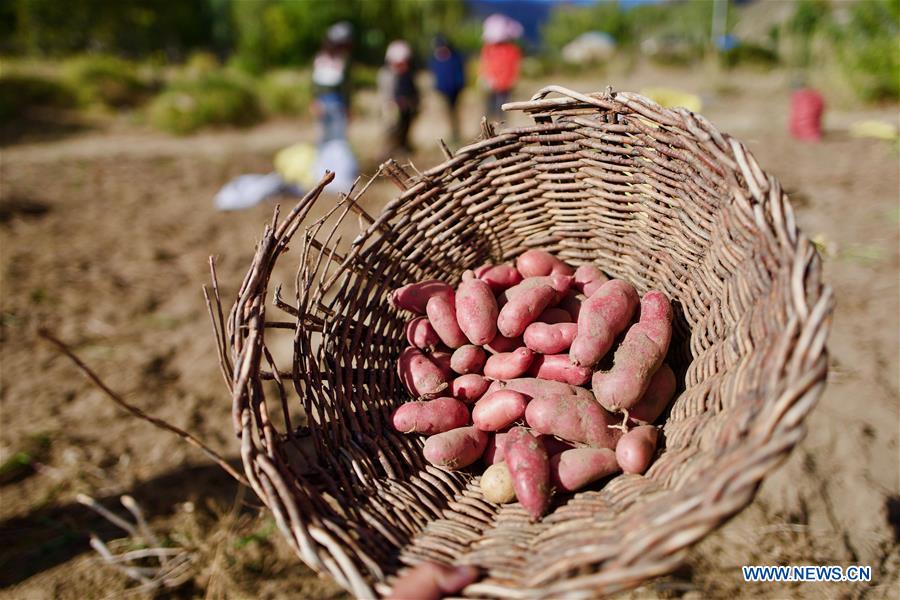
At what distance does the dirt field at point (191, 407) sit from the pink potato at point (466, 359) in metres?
0.77

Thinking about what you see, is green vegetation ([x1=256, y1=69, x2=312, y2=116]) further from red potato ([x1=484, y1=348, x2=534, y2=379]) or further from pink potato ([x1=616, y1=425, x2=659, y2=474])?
pink potato ([x1=616, y1=425, x2=659, y2=474])

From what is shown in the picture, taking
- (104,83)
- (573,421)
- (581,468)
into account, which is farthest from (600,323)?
(104,83)

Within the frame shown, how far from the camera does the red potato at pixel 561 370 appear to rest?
1.51 metres

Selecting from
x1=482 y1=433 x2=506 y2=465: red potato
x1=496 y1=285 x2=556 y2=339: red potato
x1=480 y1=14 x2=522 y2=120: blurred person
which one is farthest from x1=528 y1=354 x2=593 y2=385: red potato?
x1=480 y1=14 x2=522 y2=120: blurred person

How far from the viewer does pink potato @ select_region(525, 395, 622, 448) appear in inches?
53.5

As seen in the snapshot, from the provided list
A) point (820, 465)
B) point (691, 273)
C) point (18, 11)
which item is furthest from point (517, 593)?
point (18, 11)

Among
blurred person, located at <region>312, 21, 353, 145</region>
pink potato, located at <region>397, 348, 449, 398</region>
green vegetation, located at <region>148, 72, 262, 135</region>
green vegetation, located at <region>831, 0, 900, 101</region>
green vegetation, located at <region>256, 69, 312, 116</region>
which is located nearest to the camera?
pink potato, located at <region>397, 348, 449, 398</region>

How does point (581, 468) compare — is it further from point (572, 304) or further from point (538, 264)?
point (538, 264)

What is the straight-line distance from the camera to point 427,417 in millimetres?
1442

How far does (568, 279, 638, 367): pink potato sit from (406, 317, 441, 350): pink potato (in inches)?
16.2

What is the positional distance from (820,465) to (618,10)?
40.6 m

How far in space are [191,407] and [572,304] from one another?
5.84 ft

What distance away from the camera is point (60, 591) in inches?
67.7

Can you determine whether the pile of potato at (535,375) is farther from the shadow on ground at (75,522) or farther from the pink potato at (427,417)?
the shadow on ground at (75,522)
